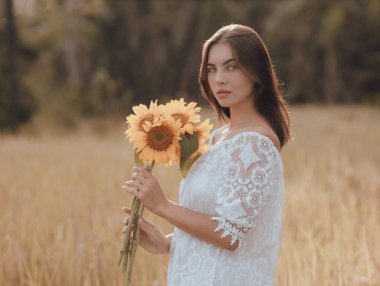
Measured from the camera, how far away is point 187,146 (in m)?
1.62

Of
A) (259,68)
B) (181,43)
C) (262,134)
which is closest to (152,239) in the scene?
(262,134)

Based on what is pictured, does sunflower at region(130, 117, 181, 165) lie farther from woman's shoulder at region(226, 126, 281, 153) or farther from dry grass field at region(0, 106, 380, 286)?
dry grass field at region(0, 106, 380, 286)

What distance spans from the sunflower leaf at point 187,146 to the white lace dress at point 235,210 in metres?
0.05

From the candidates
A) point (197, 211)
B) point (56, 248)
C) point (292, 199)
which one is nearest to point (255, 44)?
point (197, 211)

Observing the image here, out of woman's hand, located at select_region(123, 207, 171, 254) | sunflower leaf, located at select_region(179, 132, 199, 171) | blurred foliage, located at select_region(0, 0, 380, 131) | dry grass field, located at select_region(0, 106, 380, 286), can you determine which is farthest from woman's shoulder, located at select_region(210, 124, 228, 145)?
blurred foliage, located at select_region(0, 0, 380, 131)

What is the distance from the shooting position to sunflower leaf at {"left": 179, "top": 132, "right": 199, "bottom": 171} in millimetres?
1619

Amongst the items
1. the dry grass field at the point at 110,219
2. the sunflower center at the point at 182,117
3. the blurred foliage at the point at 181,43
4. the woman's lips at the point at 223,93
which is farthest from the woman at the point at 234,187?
the blurred foliage at the point at 181,43

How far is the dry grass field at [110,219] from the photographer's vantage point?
2.53 metres

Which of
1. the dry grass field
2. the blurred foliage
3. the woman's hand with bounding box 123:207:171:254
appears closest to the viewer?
the woman's hand with bounding box 123:207:171:254

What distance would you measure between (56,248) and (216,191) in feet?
4.98

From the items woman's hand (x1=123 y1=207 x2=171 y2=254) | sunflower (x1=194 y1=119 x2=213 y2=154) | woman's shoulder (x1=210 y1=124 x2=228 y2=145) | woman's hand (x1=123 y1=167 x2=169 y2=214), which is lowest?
woman's hand (x1=123 y1=207 x2=171 y2=254)

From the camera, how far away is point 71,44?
18.0 meters

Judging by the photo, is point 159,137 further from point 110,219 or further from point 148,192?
point 110,219

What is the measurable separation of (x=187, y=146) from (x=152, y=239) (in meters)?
0.33
